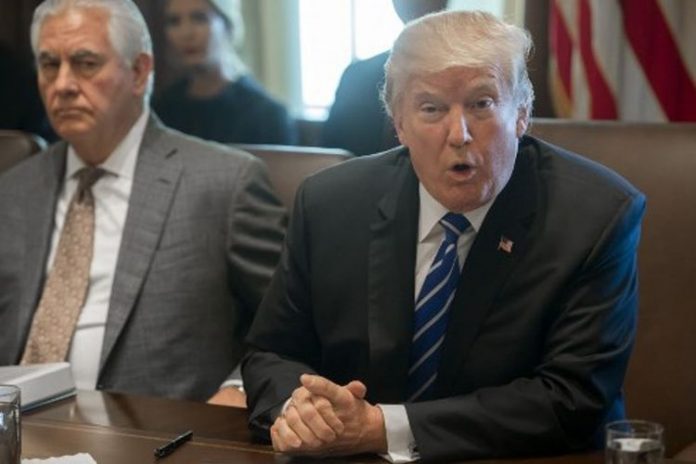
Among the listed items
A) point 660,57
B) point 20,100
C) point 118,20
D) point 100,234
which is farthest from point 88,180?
point 20,100

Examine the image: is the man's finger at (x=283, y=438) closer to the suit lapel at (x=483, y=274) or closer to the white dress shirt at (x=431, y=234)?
the white dress shirt at (x=431, y=234)

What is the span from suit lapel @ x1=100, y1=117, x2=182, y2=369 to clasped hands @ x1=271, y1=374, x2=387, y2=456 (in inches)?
36.4

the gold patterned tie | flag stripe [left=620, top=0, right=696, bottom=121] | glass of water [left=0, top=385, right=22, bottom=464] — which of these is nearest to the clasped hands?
glass of water [left=0, top=385, right=22, bottom=464]

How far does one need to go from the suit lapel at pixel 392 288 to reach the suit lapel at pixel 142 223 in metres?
0.76

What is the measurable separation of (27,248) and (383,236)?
1047 mm

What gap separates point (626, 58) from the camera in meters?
3.40

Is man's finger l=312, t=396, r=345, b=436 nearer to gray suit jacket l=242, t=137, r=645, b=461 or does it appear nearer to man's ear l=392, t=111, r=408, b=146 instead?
gray suit jacket l=242, t=137, r=645, b=461

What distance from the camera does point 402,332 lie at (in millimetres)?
2096

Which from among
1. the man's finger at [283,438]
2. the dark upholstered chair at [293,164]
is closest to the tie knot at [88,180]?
the dark upholstered chair at [293,164]

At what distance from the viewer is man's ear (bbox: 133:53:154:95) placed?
2988 millimetres

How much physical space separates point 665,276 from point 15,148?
1613mm

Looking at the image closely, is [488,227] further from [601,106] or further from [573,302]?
[601,106]

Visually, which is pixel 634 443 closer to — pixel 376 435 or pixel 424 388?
pixel 376 435

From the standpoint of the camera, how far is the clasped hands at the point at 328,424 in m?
1.86
